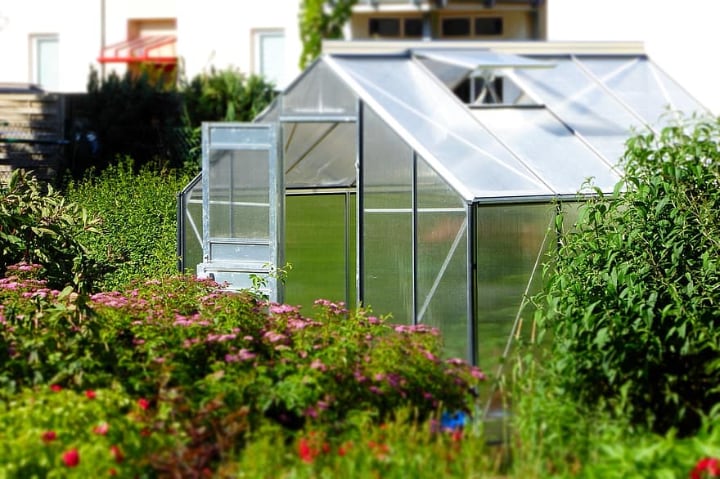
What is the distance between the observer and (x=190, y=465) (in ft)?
18.2

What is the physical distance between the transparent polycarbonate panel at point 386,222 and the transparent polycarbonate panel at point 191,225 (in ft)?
6.53

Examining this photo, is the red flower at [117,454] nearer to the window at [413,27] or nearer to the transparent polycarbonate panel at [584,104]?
the transparent polycarbonate panel at [584,104]

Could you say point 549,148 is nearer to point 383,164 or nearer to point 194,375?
point 383,164

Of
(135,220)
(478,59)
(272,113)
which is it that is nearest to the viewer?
(478,59)

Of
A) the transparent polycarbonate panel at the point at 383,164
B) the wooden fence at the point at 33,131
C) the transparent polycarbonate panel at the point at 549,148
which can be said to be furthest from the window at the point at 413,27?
the transparent polycarbonate panel at the point at 383,164

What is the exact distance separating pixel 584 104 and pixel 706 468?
23.5 feet

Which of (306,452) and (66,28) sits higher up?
(66,28)

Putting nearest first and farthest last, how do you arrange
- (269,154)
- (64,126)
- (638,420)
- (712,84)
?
(638,420), (269,154), (712,84), (64,126)

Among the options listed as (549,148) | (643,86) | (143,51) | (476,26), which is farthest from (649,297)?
(476,26)

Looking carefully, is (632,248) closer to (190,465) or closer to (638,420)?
(638,420)

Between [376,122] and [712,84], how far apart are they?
236 inches

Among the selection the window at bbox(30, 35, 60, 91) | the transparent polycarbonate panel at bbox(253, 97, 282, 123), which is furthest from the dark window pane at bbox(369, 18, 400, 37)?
the transparent polycarbonate panel at bbox(253, 97, 282, 123)

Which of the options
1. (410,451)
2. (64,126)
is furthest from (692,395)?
(64,126)

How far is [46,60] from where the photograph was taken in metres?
28.4
